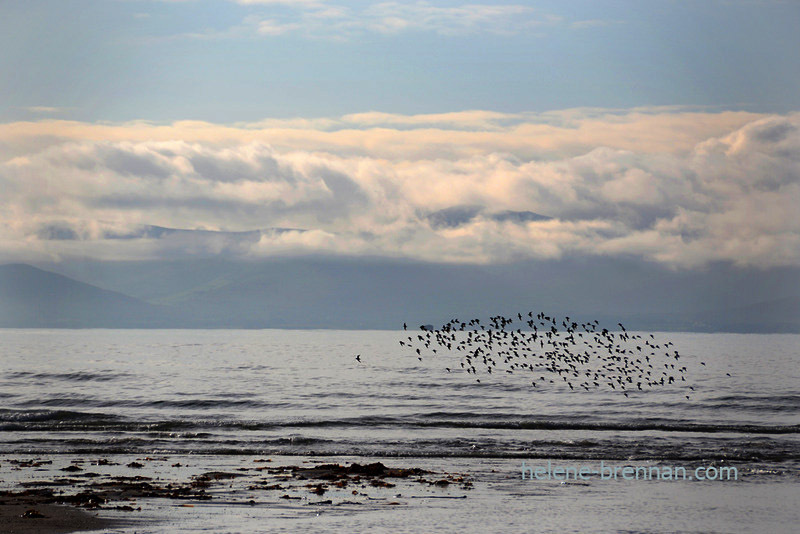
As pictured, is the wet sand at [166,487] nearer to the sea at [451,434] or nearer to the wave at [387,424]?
the sea at [451,434]

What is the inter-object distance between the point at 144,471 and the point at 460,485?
9646mm

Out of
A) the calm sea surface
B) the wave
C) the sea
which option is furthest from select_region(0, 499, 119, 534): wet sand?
the wave

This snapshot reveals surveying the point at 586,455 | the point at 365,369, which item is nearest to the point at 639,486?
the point at 586,455

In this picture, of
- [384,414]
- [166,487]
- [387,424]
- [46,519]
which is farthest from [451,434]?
[46,519]

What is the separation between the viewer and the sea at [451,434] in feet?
59.8

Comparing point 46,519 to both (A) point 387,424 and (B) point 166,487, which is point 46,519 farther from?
(A) point 387,424

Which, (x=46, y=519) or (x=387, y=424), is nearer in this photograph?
(x=46, y=519)

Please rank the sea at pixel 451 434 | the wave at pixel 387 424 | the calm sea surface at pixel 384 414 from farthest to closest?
the wave at pixel 387 424
the calm sea surface at pixel 384 414
the sea at pixel 451 434

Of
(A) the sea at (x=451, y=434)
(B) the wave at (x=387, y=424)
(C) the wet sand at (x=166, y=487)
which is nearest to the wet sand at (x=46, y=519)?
(C) the wet sand at (x=166, y=487)

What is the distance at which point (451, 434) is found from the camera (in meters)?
34.5

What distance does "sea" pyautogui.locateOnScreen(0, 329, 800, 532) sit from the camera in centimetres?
1822

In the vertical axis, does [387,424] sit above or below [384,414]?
below

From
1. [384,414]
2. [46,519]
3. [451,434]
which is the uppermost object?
[384,414]

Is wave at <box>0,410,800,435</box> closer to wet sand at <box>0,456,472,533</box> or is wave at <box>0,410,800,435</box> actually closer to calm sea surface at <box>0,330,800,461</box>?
calm sea surface at <box>0,330,800,461</box>
